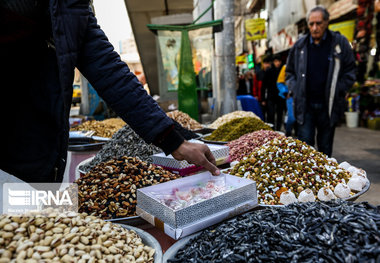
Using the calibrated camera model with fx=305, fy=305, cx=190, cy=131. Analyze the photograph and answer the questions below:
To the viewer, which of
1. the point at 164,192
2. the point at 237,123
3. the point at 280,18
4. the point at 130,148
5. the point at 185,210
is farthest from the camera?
the point at 280,18

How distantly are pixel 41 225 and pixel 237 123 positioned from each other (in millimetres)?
2189

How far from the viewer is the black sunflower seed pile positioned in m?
0.78

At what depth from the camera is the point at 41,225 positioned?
2.63ft

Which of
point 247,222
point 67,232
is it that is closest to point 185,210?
point 247,222

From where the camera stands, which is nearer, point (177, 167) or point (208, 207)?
point (208, 207)

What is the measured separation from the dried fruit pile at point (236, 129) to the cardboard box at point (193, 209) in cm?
135

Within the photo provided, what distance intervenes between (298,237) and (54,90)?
0.91 meters

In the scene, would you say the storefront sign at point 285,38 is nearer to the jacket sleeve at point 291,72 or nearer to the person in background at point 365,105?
the person in background at point 365,105

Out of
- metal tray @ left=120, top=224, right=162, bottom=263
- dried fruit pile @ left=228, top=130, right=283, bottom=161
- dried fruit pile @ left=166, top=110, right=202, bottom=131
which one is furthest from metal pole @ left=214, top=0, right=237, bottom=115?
metal tray @ left=120, top=224, right=162, bottom=263

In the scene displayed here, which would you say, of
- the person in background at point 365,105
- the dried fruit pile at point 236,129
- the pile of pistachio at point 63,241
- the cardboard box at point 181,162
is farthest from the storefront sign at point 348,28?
the pile of pistachio at point 63,241

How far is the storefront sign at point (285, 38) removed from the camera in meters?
11.1

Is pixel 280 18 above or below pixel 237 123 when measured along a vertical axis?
above

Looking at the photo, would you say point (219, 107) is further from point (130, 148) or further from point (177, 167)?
point (177, 167)

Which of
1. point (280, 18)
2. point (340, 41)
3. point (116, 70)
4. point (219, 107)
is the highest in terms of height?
point (280, 18)
